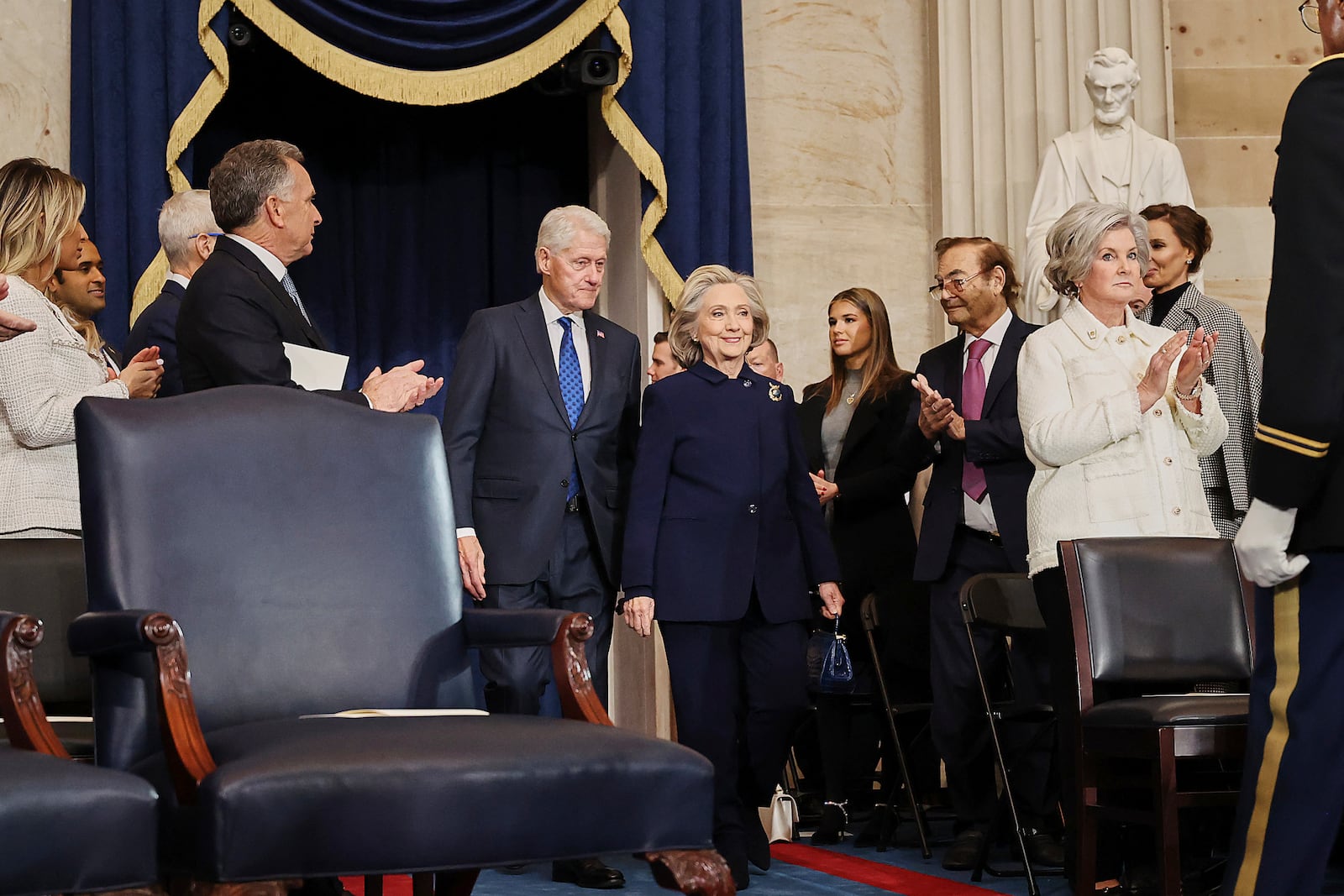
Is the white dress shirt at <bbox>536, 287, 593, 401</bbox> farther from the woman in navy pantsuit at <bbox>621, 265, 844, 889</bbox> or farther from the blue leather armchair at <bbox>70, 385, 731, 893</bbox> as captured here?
the blue leather armchair at <bbox>70, 385, 731, 893</bbox>

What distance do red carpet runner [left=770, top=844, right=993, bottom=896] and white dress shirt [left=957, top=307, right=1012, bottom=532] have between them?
0.96 meters

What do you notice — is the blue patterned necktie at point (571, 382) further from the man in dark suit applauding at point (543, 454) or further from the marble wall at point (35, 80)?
the marble wall at point (35, 80)

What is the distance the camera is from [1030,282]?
5.71 meters

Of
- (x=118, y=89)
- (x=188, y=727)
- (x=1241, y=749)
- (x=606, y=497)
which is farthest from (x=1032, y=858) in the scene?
(x=118, y=89)

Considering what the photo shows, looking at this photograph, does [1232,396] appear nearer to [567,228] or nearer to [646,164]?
[567,228]

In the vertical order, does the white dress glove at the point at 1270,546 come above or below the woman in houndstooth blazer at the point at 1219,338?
below

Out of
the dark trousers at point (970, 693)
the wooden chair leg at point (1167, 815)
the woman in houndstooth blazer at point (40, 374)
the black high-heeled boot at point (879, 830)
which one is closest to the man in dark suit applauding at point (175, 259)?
the woman in houndstooth blazer at point (40, 374)

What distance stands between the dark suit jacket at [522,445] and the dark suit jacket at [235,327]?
2.73 ft

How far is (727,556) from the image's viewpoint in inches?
161

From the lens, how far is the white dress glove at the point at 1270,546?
Answer: 235cm

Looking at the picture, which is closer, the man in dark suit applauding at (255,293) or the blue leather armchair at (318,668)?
the blue leather armchair at (318,668)

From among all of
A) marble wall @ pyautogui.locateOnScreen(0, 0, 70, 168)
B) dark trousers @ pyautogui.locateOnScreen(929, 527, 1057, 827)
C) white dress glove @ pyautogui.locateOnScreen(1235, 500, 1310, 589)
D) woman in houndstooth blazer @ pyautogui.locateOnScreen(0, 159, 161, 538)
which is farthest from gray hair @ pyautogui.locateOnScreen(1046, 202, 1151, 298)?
marble wall @ pyautogui.locateOnScreen(0, 0, 70, 168)

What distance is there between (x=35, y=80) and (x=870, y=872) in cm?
387

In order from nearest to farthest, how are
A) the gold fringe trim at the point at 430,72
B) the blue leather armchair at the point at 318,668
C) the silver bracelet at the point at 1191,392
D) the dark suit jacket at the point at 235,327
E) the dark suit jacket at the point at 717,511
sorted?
the blue leather armchair at the point at 318,668, the dark suit jacket at the point at 235,327, the silver bracelet at the point at 1191,392, the dark suit jacket at the point at 717,511, the gold fringe trim at the point at 430,72
